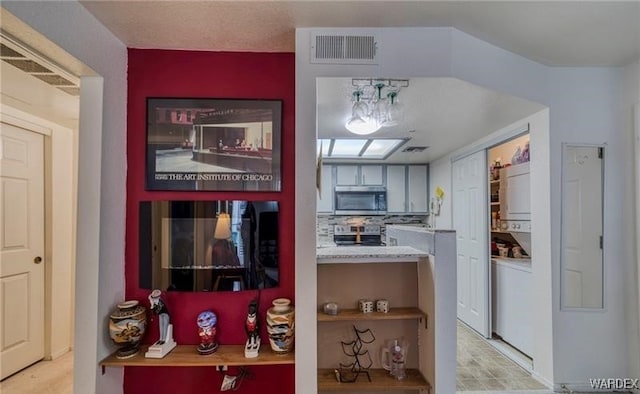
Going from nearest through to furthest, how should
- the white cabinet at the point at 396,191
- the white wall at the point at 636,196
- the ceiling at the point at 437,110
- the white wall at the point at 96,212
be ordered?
the white wall at the point at 96,212 < the ceiling at the point at 437,110 < the white wall at the point at 636,196 < the white cabinet at the point at 396,191

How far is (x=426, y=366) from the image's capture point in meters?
1.98

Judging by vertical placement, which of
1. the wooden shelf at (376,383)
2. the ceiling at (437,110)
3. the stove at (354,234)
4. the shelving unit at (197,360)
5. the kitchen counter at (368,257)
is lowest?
the wooden shelf at (376,383)

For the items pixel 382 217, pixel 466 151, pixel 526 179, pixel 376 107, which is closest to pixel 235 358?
pixel 376 107

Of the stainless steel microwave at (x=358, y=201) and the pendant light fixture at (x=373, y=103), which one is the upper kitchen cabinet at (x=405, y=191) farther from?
the pendant light fixture at (x=373, y=103)

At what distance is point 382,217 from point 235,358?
4006 mm

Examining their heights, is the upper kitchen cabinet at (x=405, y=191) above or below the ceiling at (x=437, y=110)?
below

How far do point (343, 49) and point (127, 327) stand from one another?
200cm

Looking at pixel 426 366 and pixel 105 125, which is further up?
pixel 105 125

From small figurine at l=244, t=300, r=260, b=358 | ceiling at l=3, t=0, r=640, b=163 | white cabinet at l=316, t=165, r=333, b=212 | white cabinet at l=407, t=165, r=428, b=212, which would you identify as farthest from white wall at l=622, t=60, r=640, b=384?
white cabinet at l=316, t=165, r=333, b=212

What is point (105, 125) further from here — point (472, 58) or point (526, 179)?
point (526, 179)

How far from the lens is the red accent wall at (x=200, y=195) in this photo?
2.09 meters

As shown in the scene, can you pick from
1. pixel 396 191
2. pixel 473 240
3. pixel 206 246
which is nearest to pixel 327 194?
pixel 396 191

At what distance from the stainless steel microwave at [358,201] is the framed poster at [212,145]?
3161 millimetres

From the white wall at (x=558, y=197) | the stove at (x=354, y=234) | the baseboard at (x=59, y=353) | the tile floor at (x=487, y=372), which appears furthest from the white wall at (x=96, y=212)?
the stove at (x=354, y=234)
